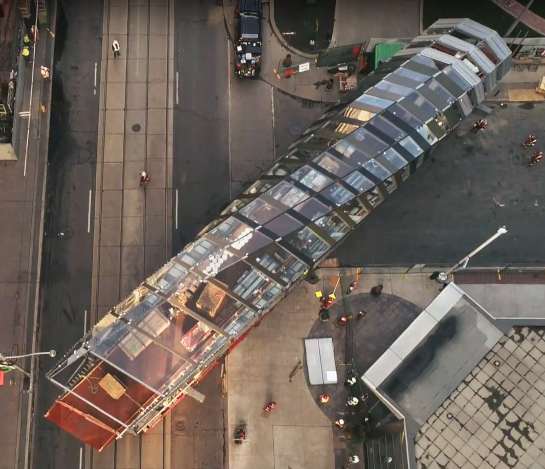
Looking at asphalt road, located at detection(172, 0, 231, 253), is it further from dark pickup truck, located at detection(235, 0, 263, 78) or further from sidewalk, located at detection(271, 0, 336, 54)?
sidewalk, located at detection(271, 0, 336, 54)

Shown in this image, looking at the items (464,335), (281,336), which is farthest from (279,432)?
(464,335)

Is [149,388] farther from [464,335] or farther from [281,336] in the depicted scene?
[464,335]

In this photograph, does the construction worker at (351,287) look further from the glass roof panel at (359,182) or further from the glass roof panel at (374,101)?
the glass roof panel at (374,101)

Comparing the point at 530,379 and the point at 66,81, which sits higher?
the point at 66,81

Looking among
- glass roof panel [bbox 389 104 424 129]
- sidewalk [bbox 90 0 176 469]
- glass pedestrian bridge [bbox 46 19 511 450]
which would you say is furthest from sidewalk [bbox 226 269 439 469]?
glass roof panel [bbox 389 104 424 129]

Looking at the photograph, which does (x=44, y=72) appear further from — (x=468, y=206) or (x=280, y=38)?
(x=468, y=206)

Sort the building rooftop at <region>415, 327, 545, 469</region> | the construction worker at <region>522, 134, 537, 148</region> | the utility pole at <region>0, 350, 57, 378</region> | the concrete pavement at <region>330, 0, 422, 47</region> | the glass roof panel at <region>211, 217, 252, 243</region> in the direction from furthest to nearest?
the concrete pavement at <region>330, 0, 422, 47</region>, the construction worker at <region>522, 134, 537, 148</region>, the glass roof panel at <region>211, 217, 252, 243</region>, the utility pole at <region>0, 350, 57, 378</region>, the building rooftop at <region>415, 327, 545, 469</region>

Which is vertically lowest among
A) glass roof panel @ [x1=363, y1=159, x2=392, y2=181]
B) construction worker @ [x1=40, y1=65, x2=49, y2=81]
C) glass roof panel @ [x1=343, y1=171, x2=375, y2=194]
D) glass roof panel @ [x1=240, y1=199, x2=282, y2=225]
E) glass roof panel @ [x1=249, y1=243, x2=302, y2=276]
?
glass roof panel @ [x1=249, y1=243, x2=302, y2=276]
